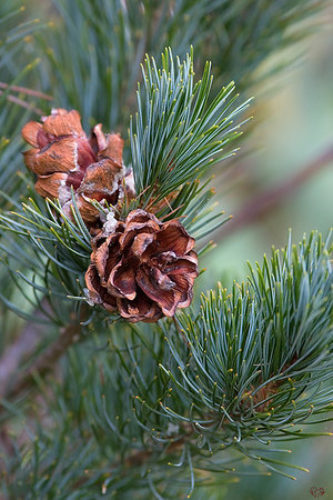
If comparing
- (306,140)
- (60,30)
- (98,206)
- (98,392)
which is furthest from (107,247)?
(306,140)

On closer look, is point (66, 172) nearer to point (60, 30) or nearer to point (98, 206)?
point (98, 206)

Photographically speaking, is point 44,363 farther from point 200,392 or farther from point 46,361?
point 200,392

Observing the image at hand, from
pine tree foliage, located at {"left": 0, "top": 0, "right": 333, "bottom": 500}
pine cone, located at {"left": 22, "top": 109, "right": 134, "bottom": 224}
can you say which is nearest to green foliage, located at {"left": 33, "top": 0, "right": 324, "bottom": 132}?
pine tree foliage, located at {"left": 0, "top": 0, "right": 333, "bottom": 500}

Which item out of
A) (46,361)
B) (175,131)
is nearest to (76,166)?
(175,131)

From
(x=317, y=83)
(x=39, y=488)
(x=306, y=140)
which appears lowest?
(x=39, y=488)

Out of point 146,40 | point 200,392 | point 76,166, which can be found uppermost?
point 146,40

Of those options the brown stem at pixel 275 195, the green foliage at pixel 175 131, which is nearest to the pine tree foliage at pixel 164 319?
the green foliage at pixel 175 131
